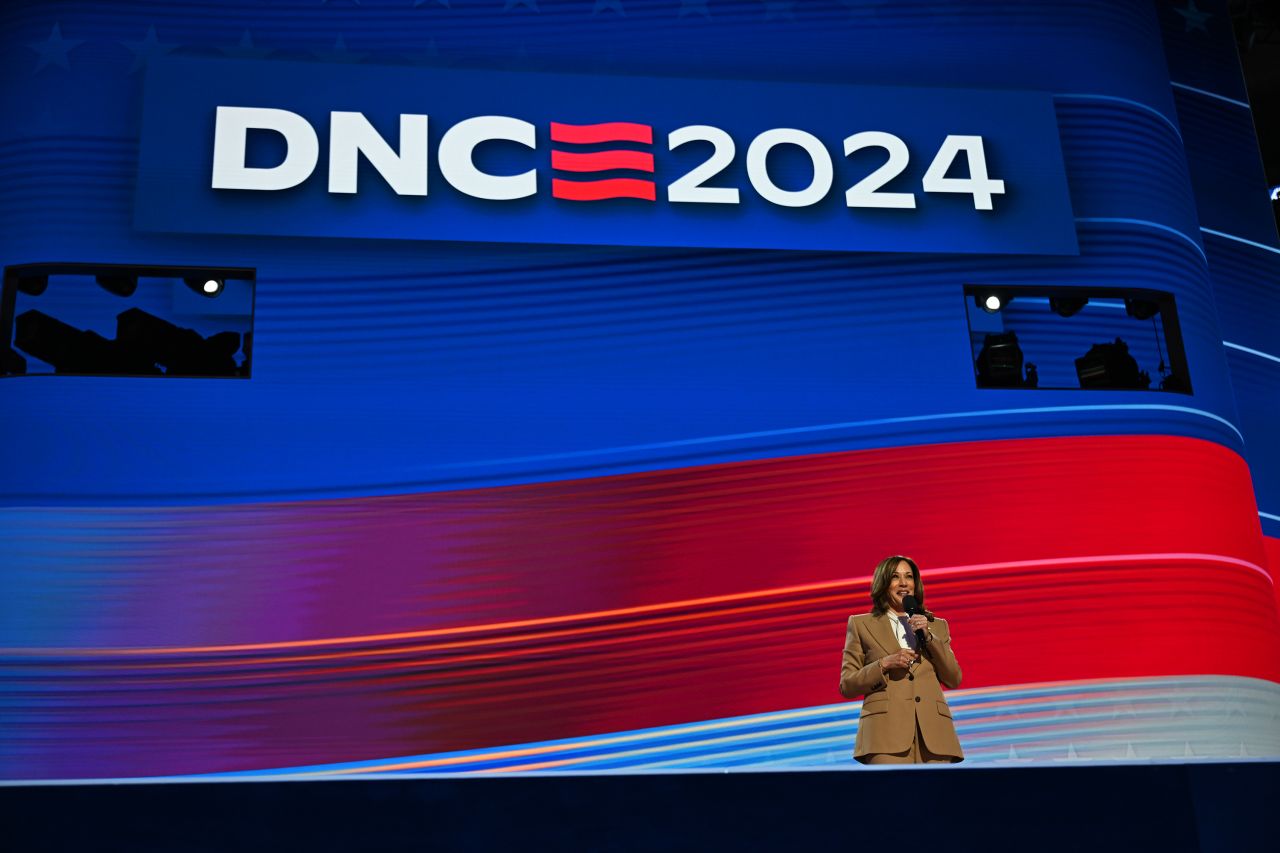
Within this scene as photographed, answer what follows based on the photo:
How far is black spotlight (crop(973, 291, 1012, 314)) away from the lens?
6430mm

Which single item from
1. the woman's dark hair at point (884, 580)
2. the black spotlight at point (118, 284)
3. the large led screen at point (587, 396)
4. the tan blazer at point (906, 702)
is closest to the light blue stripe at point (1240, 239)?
the large led screen at point (587, 396)

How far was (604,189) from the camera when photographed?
6.21m

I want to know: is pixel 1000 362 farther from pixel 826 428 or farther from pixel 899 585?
pixel 899 585

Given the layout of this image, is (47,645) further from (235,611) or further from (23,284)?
(23,284)

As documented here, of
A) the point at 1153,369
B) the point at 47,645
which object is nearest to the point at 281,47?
the point at 47,645

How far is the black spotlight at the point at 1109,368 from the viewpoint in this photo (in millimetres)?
6406

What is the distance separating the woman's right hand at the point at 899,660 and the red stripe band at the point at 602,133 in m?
3.28

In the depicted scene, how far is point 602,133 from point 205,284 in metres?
2.06

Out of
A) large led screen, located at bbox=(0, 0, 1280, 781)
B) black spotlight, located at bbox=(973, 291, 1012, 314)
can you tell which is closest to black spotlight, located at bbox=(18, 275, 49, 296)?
large led screen, located at bbox=(0, 0, 1280, 781)

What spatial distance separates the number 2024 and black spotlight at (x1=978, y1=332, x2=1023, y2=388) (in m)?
0.69

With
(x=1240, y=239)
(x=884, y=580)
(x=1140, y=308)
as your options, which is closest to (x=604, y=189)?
(x=884, y=580)

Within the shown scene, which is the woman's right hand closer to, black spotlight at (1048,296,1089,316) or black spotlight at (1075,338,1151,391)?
black spotlight at (1075,338,1151,391)

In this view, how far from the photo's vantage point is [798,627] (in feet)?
18.8

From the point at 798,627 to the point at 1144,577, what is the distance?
1.72 metres
